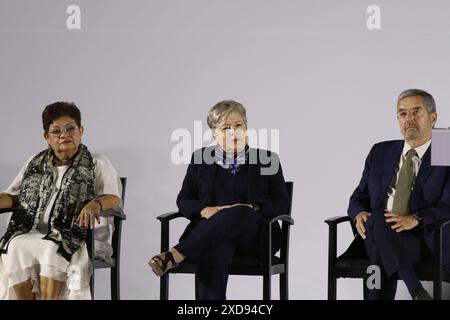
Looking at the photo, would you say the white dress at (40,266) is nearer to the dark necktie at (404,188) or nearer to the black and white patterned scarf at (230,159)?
the black and white patterned scarf at (230,159)

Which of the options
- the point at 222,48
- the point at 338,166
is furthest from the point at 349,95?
the point at 222,48

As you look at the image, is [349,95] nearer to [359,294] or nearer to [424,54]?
[424,54]

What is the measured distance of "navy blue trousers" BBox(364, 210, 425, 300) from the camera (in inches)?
166

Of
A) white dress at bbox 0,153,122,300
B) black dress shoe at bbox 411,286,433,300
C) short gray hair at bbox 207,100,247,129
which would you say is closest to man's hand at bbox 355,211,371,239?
black dress shoe at bbox 411,286,433,300

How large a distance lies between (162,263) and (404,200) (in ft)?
4.04

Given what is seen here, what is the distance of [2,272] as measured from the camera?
4570 mm

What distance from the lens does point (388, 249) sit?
4.22 meters

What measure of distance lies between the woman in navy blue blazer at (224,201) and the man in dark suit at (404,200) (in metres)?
0.46

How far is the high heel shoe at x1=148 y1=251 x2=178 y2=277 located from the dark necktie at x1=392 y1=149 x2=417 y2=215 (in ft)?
3.70

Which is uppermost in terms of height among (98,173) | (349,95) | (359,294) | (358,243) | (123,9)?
(123,9)

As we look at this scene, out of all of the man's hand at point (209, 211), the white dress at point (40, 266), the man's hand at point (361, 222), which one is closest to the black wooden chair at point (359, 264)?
the man's hand at point (361, 222)

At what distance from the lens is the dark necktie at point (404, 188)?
177 inches
